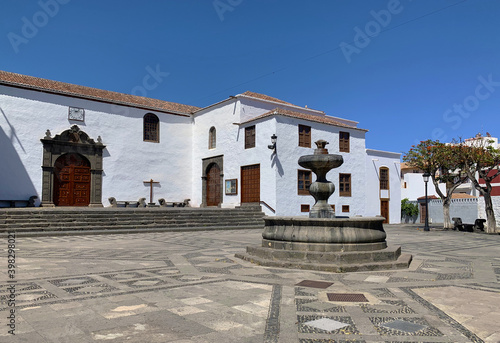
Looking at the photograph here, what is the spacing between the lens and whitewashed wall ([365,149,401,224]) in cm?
2529

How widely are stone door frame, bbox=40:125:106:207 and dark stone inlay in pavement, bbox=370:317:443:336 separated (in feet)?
62.6

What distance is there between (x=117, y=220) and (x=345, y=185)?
1308 cm

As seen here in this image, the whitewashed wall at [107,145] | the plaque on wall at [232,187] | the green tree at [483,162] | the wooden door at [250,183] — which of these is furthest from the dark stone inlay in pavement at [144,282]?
the whitewashed wall at [107,145]

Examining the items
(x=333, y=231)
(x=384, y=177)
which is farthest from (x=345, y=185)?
(x=333, y=231)

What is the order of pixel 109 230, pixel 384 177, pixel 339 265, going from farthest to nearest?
pixel 384 177 → pixel 109 230 → pixel 339 265

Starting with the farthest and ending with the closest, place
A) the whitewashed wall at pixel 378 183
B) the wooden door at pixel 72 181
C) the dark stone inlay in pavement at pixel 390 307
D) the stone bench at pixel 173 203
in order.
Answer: the whitewashed wall at pixel 378 183 < the stone bench at pixel 173 203 < the wooden door at pixel 72 181 < the dark stone inlay in pavement at pixel 390 307

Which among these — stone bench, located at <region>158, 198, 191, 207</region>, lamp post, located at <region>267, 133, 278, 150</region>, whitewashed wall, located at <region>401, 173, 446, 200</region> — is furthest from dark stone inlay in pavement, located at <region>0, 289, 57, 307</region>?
whitewashed wall, located at <region>401, 173, 446, 200</region>

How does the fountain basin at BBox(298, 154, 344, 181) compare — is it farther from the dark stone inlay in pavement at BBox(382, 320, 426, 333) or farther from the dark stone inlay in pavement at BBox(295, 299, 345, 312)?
the dark stone inlay in pavement at BBox(382, 320, 426, 333)

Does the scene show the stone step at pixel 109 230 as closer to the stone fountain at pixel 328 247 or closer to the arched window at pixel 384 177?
the stone fountain at pixel 328 247

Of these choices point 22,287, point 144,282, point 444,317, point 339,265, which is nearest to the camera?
point 444,317

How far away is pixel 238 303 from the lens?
14.2ft

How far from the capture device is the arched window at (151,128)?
23281mm

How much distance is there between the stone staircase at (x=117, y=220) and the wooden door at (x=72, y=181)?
4.39 metres

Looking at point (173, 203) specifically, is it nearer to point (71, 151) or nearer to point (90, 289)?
point (71, 151)
